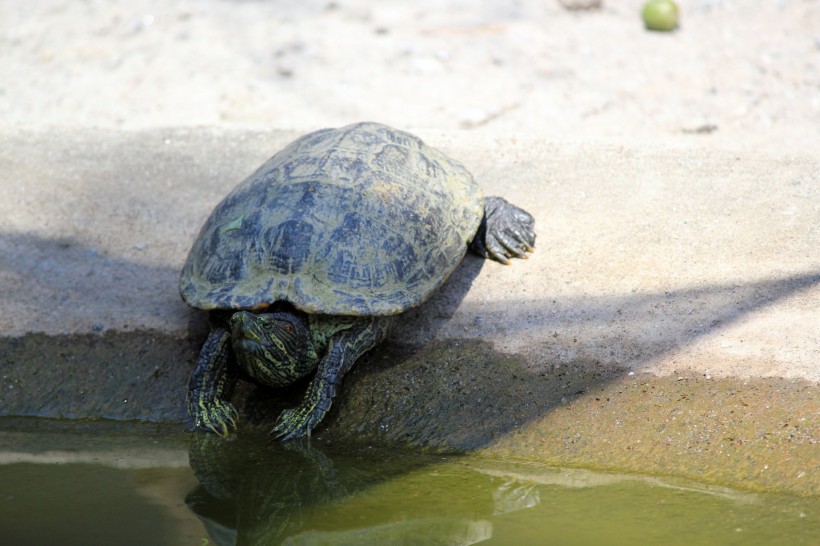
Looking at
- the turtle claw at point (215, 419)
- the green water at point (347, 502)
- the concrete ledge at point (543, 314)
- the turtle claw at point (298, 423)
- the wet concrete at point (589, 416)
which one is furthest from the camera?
the turtle claw at point (215, 419)

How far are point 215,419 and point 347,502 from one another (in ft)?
3.32

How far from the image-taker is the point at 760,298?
4.82 meters

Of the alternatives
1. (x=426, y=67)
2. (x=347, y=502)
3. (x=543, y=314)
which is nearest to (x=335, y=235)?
(x=543, y=314)

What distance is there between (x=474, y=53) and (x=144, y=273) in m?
4.29

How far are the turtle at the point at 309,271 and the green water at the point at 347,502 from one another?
0.36m

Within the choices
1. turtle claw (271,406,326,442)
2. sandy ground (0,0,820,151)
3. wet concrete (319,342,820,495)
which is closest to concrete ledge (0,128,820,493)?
wet concrete (319,342,820,495)

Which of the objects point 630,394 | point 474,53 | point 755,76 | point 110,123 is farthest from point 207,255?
point 755,76

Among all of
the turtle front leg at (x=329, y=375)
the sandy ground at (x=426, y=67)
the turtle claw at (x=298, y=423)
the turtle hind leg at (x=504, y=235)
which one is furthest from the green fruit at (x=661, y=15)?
the turtle claw at (x=298, y=423)

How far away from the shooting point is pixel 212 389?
15.5 feet

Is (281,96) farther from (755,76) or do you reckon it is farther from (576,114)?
(755,76)

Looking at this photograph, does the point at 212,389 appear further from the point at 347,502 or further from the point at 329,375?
the point at 347,502

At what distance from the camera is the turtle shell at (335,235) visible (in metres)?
4.58

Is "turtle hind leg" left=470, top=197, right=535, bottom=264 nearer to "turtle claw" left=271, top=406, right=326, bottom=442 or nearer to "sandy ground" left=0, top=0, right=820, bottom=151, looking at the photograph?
"sandy ground" left=0, top=0, right=820, bottom=151

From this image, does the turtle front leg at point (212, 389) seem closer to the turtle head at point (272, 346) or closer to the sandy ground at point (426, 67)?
the turtle head at point (272, 346)
